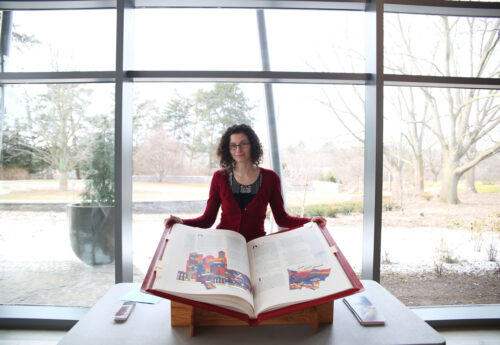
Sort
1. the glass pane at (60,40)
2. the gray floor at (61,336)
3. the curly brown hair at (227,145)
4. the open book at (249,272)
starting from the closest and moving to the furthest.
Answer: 1. the open book at (249,272)
2. the curly brown hair at (227,145)
3. the gray floor at (61,336)
4. the glass pane at (60,40)

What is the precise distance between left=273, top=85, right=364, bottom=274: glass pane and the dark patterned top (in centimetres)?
76

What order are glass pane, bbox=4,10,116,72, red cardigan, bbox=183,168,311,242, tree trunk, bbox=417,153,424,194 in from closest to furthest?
red cardigan, bbox=183,168,311,242
glass pane, bbox=4,10,116,72
tree trunk, bbox=417,153,424,194

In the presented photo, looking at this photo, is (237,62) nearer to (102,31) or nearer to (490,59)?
(102,31)

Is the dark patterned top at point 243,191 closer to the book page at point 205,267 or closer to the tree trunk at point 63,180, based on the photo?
the book page at point 205,267

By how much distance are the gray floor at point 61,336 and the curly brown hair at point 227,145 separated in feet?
5.55

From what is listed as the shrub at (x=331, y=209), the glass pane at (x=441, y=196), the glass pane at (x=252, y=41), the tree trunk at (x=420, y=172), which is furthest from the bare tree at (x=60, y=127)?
the tree trunk at (x=420, y=172)

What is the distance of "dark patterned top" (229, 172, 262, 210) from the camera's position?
6.01 feet

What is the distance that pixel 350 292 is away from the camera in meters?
0.82

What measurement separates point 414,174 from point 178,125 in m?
2.01

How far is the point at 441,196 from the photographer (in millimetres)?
2484

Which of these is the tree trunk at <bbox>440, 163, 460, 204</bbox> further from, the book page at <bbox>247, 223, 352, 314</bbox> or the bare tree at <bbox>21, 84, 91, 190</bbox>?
the bare tree at <bbox>21, 84, 91, 190</bbox>

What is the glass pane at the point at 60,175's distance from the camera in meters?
2.36

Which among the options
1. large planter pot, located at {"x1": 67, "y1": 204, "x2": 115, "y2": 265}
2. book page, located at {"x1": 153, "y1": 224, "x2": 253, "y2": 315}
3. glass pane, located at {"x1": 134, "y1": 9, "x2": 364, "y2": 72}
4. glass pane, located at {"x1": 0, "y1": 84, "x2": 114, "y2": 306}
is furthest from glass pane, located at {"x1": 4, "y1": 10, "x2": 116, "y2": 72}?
book page, located at {"x1": 153, "y1": 224, "x2": 253, "y2": 315}

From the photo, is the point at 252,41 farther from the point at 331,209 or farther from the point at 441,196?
the point at 441,196
